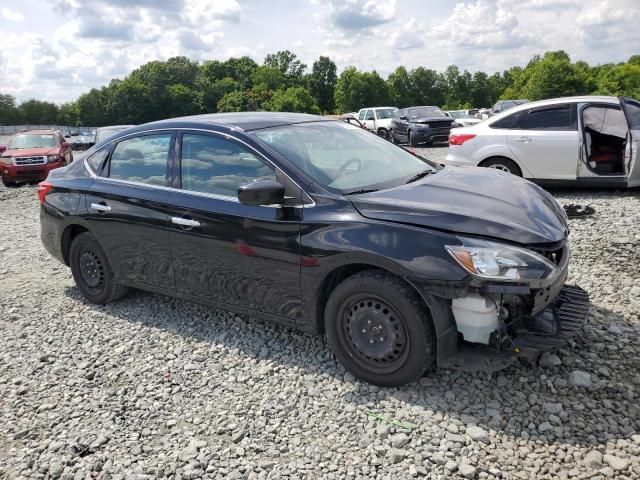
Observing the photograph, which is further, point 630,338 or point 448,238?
point 630,338

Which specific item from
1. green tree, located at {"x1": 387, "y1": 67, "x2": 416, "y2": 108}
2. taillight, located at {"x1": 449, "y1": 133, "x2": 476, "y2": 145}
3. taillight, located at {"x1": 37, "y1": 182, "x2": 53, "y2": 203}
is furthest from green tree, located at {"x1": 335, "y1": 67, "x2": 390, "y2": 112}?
taillight, located at {"x1": 37, "y1": 182, "x2": 53, "y2": 203}

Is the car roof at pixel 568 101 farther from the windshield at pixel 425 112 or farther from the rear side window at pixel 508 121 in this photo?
the windshield at pixel 425 112

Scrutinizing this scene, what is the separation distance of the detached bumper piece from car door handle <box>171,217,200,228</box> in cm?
209

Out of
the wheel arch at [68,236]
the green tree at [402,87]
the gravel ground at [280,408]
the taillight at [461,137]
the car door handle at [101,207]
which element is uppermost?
the green tree at [402,87]

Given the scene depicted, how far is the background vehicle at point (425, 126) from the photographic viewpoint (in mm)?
20734

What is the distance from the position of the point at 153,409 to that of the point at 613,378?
2.91m

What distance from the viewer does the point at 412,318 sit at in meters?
3.22

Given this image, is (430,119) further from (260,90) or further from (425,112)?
(260,90)

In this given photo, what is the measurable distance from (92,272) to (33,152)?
12.6 m

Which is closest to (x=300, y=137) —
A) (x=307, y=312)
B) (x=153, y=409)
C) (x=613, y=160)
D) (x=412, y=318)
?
(x=307, y=312)

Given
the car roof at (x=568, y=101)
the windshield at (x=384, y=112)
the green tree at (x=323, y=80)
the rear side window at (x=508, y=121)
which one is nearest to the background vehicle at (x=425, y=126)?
the windshield at (x=384, y=112)

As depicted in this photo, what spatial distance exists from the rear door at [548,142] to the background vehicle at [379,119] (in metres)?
16.9

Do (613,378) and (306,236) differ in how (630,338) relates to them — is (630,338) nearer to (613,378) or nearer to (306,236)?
(613,378)

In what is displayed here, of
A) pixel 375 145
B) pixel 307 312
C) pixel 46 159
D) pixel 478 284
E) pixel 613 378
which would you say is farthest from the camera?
pixel 46 159
